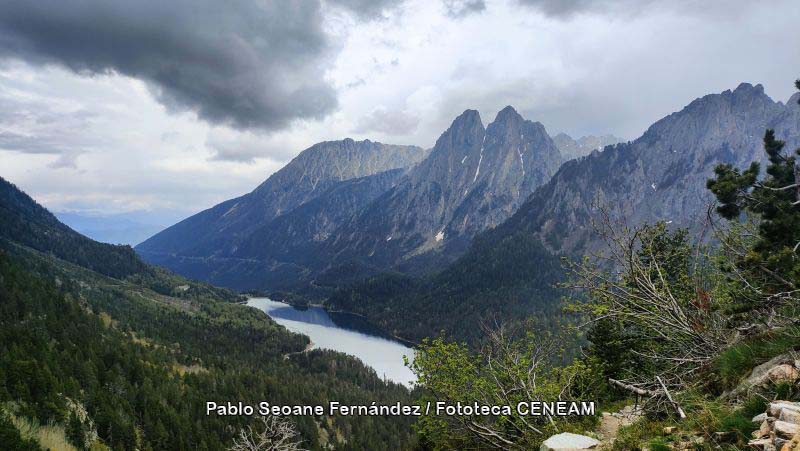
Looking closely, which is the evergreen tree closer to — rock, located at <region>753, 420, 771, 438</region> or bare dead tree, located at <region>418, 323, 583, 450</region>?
bare dead tree, located at <region>418, 323, 583, 450</region>

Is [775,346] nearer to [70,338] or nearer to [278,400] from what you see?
[278,400]

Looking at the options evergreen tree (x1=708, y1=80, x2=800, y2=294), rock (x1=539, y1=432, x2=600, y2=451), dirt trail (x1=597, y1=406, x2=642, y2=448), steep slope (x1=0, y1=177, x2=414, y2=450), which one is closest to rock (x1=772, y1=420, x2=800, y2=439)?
rock (x1=539, y1=432, x2=600, y2=451)

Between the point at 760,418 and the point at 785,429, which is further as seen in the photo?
the point at 760,418

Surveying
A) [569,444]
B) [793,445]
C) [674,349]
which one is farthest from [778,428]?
[674,349]

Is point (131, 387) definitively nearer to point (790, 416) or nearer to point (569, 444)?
point (569, 444)

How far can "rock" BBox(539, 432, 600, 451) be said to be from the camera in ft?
36.1

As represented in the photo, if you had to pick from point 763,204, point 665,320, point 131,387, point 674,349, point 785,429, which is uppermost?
point 763,204

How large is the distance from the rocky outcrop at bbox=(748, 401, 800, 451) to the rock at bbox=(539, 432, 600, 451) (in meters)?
4.34

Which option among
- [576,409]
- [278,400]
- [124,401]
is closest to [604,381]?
[576,409]

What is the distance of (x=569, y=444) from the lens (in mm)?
11320

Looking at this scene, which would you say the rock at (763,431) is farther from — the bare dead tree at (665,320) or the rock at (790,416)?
the bare dead tree at (665,320)

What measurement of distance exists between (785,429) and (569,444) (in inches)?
222

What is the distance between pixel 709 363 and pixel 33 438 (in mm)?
39101

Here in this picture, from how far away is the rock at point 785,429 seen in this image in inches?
255
